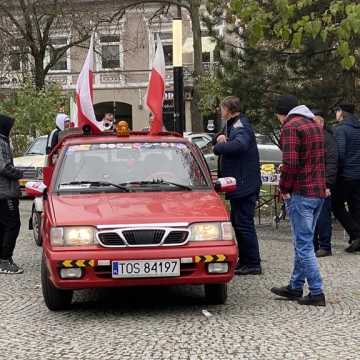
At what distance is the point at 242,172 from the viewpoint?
8367 mm

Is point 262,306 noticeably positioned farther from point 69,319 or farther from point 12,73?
point 12,73

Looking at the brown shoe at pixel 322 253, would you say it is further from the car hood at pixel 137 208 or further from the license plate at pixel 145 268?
the license plate at pixel 145 268

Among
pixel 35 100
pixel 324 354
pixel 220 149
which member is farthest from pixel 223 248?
pixel 35 100

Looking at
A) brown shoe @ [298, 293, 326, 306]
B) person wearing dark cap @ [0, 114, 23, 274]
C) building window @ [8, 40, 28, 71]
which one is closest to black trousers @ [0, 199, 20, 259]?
person wearing dark cap @ [0, 114, 23, 274]

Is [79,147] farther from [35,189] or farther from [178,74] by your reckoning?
[178,74]

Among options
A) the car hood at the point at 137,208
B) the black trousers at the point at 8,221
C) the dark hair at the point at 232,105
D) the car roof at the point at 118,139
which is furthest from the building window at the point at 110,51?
the car hood at the point at 137,208

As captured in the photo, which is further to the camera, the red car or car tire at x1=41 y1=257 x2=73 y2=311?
car tire at x1=41 y1=257 x2=73 y2=311

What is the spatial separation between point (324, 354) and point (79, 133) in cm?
453

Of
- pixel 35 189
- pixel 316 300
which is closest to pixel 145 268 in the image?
pixel 316 300

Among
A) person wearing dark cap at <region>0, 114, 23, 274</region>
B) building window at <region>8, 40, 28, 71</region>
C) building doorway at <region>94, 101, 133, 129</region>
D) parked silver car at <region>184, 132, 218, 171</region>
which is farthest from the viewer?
building doorway at <region>94, 101, 133, 129</region>

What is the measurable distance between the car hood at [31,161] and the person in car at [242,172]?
33.1 ft

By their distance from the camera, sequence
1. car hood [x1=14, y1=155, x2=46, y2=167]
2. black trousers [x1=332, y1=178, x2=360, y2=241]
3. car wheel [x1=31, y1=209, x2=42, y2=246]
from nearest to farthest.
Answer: black trousers [x1=332, y1=178, x2=360, y2=241] < car wheel [x1=31, y1=209, x2=42, y2=246] < car hood [x1=14, y1=155, x2=46, y2=167]

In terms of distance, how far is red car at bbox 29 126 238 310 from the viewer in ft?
20.4

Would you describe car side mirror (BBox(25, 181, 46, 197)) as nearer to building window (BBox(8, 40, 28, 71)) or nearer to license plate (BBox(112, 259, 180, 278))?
license plate (BBox(112, 259, 180, 278))
